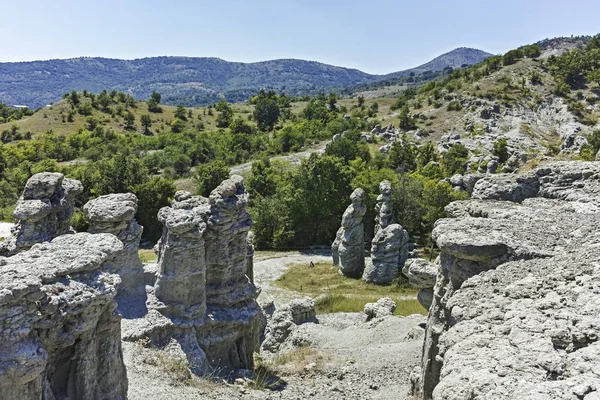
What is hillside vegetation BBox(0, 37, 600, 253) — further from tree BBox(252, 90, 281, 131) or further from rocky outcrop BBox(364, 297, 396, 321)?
rocky outcrop BBox(364, 297, 396, 321)

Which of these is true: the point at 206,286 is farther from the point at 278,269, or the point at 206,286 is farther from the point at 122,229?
the point at 278,269

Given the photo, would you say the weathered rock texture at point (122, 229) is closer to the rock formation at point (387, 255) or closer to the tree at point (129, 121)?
the rock formation at point (387, 255)

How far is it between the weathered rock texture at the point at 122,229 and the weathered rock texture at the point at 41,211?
3.22ft

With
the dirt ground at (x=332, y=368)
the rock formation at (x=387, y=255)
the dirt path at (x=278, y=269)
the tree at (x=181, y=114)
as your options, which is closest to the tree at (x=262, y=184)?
the dirt path at (x=278, y=269)

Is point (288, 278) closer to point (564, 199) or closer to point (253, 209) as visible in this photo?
Answer: point (253, 209)

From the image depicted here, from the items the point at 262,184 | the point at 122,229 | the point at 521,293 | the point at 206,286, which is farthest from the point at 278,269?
the point at 521,293

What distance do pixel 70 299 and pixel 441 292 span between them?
8899mm

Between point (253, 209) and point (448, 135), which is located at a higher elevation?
point (448, 135)

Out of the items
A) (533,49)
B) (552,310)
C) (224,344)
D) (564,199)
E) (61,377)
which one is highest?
(533,49)

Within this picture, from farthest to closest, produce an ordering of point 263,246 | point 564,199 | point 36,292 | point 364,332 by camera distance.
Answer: point 263,246, point 364,332, point 564,199, point 36,292

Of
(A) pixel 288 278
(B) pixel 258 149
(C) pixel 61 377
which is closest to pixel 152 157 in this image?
(B) pixel 258 149

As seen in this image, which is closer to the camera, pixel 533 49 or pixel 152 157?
pixel 152 157

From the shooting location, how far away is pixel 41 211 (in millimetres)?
15805

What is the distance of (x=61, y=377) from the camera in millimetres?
10617
